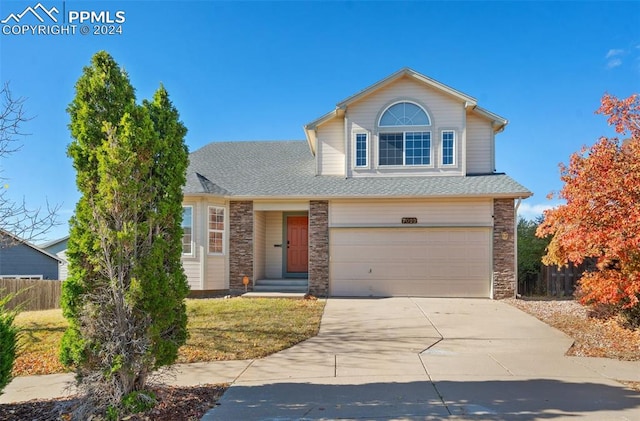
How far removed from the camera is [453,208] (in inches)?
511

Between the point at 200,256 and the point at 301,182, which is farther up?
the point at 301,182

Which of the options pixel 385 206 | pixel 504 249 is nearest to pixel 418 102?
pixel 385 206

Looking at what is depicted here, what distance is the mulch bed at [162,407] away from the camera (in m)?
4.16

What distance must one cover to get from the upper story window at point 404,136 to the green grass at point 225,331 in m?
5.59

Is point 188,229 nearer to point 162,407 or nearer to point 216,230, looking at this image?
point 216,230

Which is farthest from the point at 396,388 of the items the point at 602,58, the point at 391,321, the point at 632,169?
the point at 602,58

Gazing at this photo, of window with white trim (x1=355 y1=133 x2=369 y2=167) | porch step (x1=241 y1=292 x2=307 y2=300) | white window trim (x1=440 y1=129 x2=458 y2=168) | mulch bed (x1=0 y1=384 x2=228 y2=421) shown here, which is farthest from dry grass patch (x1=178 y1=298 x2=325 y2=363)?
white window trim (x1=440 y1=129 x2=458 y2=168)

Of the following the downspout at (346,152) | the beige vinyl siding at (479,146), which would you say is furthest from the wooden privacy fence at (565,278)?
the downspout at (346,152)

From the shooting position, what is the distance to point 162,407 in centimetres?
440

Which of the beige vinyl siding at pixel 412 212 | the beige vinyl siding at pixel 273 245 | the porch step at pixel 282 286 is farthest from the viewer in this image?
the beige vinyl siding at pixel 273 245

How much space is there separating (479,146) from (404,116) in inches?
107

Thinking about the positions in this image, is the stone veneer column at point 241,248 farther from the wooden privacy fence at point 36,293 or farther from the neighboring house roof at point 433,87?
the wooden privacy fence at point 36,293

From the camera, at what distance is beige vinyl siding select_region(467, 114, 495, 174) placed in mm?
14055

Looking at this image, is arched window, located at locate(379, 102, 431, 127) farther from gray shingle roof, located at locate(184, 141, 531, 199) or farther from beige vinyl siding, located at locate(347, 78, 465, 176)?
gray shingle roof, located at locate(184, 141, 531, 199)
